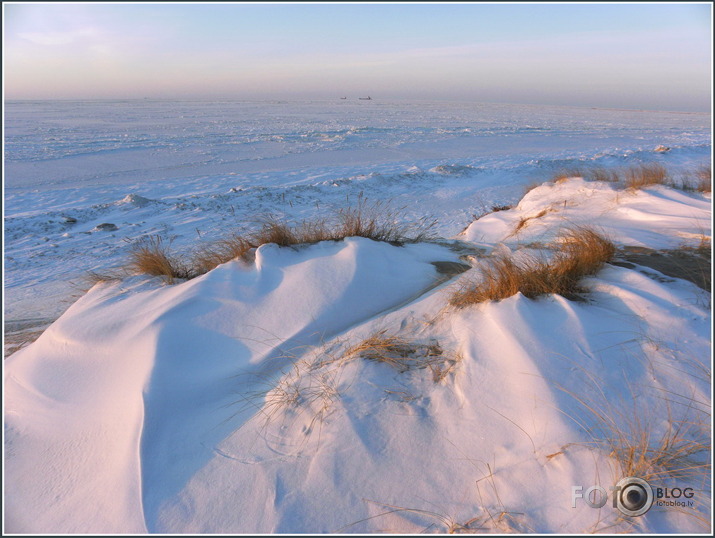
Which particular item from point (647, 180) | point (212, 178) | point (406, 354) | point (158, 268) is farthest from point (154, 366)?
point (212, 178)

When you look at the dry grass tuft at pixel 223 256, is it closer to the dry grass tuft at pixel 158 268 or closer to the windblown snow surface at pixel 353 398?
the dry grass tuft at pixel 158 268

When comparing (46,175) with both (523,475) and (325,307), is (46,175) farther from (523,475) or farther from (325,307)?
(523,475)

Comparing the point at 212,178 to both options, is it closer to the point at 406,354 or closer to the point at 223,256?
the point at 223,256

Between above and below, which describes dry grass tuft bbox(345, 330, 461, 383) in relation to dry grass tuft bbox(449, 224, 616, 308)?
below

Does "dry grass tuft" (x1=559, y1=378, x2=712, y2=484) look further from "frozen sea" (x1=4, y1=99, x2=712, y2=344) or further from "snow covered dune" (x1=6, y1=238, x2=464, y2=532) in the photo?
"frozen sea" (x1=4, y1=99, x2=712, y2=344)

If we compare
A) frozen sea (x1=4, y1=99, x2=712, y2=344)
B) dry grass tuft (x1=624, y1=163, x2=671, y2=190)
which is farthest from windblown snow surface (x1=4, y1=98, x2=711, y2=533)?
dry grass tuft (x1=624, y1=163, x2=671, y2=190)

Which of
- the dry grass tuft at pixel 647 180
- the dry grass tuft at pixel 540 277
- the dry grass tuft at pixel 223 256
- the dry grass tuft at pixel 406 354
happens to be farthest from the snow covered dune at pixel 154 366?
the dry grass tuft at pixel 647 180

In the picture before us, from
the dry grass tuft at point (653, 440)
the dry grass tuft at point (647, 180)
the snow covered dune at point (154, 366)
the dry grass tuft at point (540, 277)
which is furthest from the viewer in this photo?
the dry grass tuft at point (647, 180)
